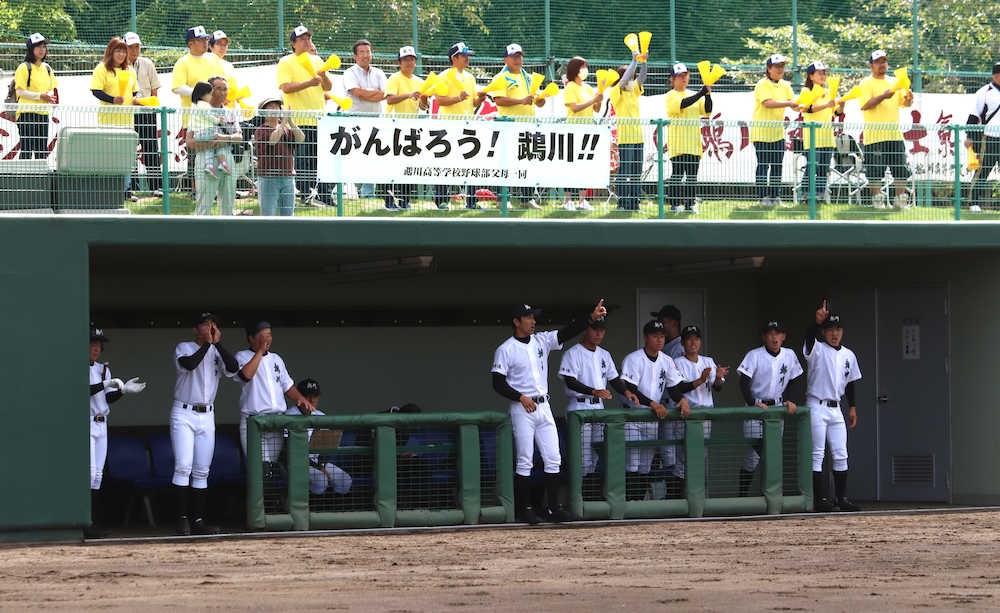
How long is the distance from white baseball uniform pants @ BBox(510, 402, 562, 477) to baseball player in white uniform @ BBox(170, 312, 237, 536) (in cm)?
229

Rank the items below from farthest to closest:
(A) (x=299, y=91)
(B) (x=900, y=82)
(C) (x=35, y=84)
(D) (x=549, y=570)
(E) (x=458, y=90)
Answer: (B) (x=900, y=82) < (E) (x=458, y=90) < (A) (x=299, y=91) < (C) (x=35, y=84) < (D) (x=549, y=570)

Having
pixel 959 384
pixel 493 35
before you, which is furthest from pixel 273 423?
pixel 493 35

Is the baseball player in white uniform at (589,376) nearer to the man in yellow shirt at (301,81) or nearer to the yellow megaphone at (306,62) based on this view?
the man in yellow shirt at (301,81)

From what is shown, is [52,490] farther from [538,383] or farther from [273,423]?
[538,383]

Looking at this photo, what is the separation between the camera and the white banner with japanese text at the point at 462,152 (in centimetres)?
1171

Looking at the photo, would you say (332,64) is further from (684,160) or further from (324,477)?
(324,477)

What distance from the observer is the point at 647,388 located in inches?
491

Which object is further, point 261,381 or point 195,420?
point 261,381

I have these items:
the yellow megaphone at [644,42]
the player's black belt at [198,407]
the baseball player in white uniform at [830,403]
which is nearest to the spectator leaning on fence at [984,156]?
the baseball player in white uniform at [830,403]

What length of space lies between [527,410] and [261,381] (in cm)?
210

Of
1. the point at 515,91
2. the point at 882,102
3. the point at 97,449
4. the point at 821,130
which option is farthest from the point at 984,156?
the point at 97,449

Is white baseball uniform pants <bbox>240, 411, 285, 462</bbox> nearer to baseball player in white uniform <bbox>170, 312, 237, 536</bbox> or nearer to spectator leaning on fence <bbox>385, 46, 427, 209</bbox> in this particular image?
baseball player in white uniform <bbox>170, 312, 237, 536</bbox>

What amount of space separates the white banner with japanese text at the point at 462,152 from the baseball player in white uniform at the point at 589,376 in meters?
1.30

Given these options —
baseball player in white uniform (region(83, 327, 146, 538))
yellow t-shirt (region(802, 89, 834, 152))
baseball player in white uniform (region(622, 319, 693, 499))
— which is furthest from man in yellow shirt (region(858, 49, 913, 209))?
baseball player in white uniform (region(83, 327, 146, 538))
